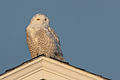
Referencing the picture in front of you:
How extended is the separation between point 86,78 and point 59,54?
4.83 m

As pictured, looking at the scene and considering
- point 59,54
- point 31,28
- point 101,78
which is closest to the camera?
point 101,78

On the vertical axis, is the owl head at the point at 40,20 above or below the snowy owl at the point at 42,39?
above

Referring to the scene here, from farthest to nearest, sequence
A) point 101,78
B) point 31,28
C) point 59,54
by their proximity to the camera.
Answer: point 31,28 < point 59,54 < point 101,78

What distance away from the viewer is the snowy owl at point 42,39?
706 inches

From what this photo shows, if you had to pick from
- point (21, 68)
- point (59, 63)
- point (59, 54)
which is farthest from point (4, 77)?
point (59, 54)

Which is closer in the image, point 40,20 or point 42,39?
point 42,39

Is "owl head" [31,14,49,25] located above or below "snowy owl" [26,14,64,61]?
above

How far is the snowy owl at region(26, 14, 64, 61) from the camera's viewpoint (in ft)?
58.9

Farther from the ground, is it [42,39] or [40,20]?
[40,20]

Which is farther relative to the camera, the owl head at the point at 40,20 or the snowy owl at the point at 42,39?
the owl head at the point at 40,20

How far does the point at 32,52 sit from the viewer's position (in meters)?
18.2

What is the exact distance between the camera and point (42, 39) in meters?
18.3

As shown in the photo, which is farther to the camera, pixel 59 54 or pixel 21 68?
pixel 59 54

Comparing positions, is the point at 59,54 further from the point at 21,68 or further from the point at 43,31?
the point at 21,68
